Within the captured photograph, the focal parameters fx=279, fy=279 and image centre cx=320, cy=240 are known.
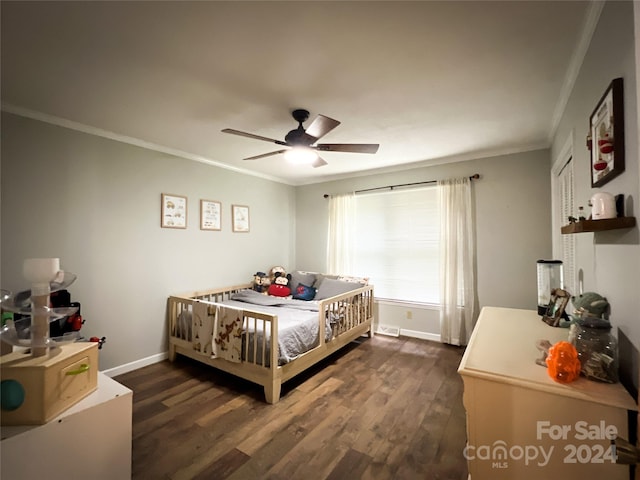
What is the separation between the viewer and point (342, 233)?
14.6ft

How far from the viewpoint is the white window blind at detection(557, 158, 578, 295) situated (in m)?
1.95

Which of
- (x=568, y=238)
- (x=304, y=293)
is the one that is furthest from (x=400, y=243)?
(x=568, y=238)

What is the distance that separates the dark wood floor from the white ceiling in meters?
2.42

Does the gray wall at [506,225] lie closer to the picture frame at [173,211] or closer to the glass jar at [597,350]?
the glass jar at [597,350]

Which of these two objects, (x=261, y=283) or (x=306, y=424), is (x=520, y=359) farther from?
(x=261, y=283)

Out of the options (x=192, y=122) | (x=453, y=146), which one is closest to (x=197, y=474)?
(x=192, y=122)

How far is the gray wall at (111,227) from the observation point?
2.28m

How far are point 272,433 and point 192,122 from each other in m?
2.61

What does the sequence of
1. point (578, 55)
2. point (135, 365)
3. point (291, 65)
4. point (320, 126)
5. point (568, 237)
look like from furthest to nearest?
point (135, 365) → point (568, 237) → point (320, 126) → point (291, 65) → point (578, 55)

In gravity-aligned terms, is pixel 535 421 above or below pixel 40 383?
below

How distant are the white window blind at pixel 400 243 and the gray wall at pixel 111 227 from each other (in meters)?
2.06

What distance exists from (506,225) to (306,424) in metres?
3.03

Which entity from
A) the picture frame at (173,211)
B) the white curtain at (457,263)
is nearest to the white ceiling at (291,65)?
the picture frame at (173,211)

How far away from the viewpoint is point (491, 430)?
44.5 inches
